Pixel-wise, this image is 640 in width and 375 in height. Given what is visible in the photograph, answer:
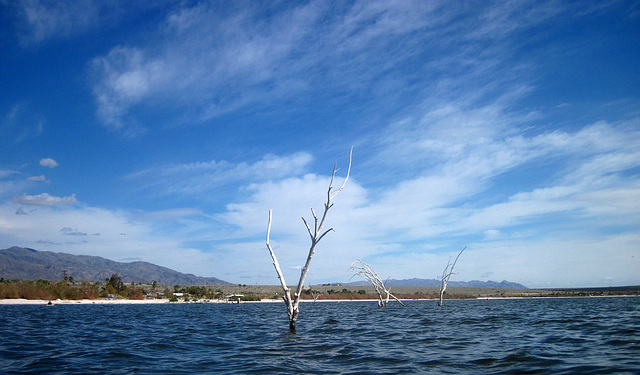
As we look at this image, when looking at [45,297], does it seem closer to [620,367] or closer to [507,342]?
[507,342]

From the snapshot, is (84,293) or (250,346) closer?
(250,346)

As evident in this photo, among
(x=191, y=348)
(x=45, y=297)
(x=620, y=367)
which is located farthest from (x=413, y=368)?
(x=45, y=297)

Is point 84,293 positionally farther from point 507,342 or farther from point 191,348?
point 507,342

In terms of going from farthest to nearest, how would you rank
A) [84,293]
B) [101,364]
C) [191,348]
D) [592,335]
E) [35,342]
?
[84,293]
[592,335]
[35,342]
[191,348]
[101,364]

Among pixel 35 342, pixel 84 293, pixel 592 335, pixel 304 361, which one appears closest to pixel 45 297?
pixel 84 293

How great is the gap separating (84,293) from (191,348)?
72.8 m

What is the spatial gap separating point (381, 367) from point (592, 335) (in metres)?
14.7

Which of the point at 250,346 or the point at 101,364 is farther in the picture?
the point at 250,346

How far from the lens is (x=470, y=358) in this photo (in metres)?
14.3

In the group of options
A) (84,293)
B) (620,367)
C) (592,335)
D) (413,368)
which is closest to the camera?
(620,367)

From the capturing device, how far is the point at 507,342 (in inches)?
734

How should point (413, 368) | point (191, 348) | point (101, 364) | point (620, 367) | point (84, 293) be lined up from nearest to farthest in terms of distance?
point (620, 367) < point (413, 368) < point (101, 364) < point (191, 348) < point (84, 293)

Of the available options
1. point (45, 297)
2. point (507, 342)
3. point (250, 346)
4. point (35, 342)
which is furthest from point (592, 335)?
point (45, 297)

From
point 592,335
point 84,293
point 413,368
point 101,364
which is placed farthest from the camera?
point 84,293
